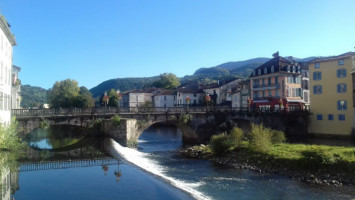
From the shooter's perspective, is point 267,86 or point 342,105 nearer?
point 342,105

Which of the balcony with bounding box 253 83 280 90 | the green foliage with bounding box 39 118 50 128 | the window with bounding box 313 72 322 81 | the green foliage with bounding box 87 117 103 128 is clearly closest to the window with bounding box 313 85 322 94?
the window with bounding box 313 72 322 81

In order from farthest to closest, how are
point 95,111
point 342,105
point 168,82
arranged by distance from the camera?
point 168,82, point 342,105, point 95,111

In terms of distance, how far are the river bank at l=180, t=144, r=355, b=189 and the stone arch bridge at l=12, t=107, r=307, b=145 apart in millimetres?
12833

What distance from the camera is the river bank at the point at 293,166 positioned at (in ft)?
66.6

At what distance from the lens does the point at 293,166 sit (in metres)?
23.3

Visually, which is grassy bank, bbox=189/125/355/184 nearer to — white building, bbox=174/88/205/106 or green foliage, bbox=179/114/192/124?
green foliage, bbox=179/114/192/124

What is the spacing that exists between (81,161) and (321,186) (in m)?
19.7

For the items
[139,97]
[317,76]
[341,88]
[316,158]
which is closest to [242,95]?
[317,76]

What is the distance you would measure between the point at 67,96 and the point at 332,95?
2987 inches

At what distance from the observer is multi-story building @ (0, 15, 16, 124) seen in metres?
30.4

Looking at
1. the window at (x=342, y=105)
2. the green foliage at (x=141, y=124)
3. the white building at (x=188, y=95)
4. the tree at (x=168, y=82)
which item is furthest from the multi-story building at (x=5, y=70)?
the tree at (x=168, y=82)

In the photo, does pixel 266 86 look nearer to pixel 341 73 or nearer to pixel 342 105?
pixel 341 73

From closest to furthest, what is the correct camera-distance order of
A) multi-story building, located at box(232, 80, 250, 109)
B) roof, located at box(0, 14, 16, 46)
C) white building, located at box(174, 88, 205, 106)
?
roof, located at box(0, 14, 16, 46), multi-story building, located at box(232, 80, 250, 109), white building, located at box(174, 88, 205, 106)

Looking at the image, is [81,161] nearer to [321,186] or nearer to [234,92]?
[321,186]
